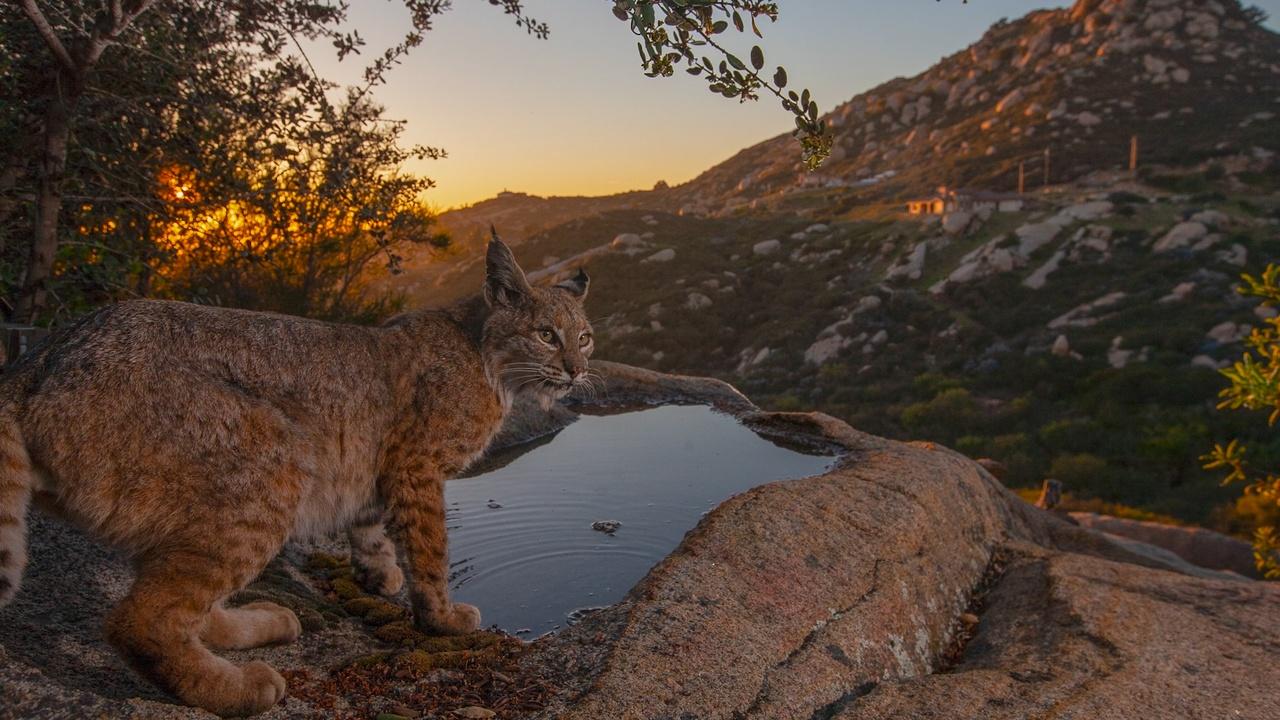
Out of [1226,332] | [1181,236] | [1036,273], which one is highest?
[1181,236]

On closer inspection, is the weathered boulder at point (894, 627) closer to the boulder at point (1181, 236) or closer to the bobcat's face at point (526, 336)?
the bobcat's face at point (526, 336)

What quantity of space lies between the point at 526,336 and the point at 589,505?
202 cm

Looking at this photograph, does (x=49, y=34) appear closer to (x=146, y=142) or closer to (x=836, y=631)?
(x=146, y=142)

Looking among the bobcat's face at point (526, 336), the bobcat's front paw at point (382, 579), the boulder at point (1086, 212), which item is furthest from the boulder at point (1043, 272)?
the bobcat's front paw at point (382, 579)

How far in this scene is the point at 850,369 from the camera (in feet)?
116

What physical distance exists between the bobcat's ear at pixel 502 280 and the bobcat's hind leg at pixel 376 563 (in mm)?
1622

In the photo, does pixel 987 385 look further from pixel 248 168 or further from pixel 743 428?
pixel 248 168

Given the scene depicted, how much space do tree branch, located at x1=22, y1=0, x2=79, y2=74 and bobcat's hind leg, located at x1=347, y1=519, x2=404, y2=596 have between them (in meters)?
3.60

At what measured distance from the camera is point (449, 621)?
4.27m

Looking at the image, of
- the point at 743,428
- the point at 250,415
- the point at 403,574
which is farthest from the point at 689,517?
the point at 250,415

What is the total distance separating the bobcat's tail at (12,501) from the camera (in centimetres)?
294

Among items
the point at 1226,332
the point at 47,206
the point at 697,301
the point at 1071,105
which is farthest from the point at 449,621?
the point at 1071,105

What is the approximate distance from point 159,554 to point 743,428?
6.64 m

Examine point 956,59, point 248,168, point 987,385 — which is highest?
point 956,59
